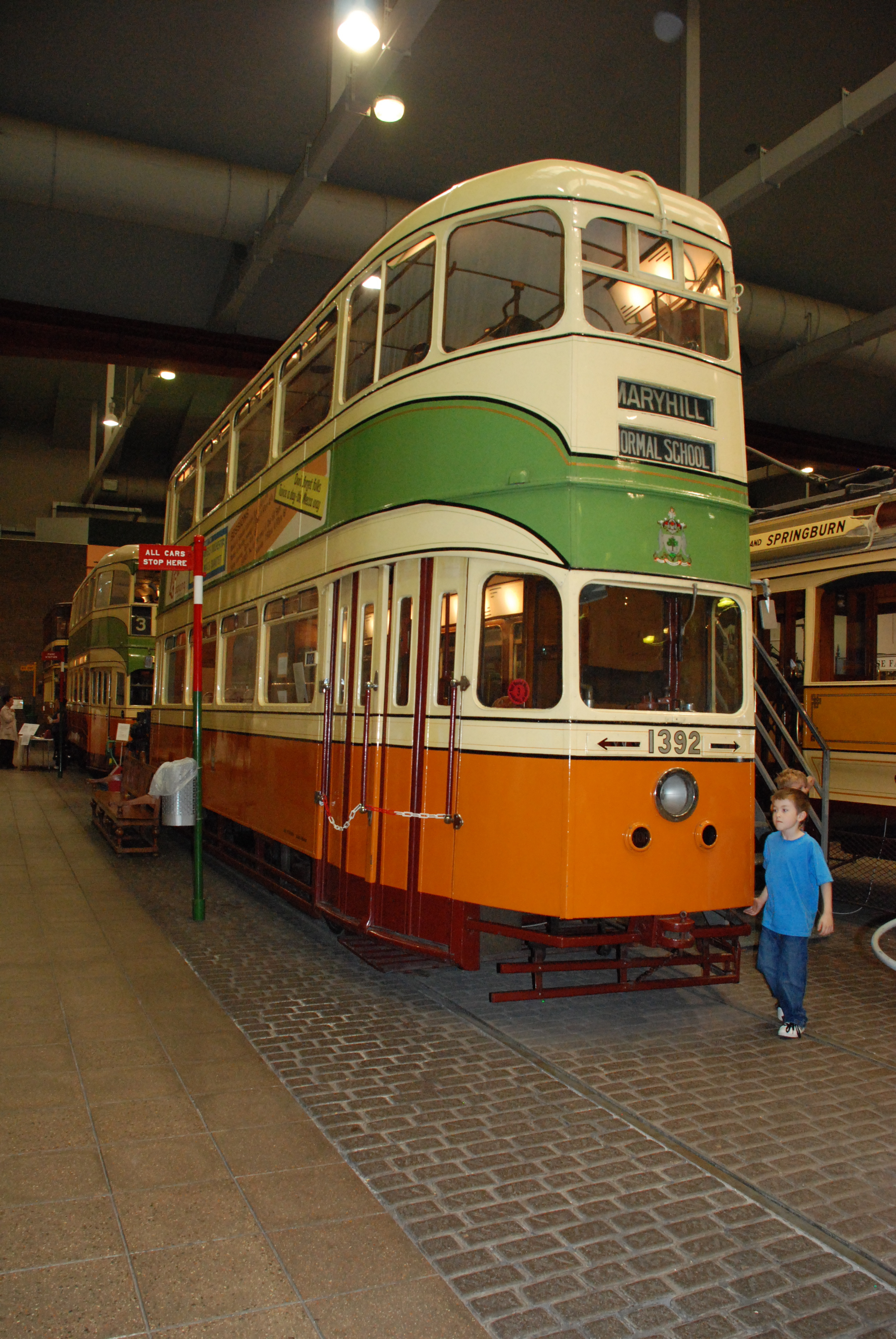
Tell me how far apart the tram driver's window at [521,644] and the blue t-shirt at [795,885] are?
1.59 meters

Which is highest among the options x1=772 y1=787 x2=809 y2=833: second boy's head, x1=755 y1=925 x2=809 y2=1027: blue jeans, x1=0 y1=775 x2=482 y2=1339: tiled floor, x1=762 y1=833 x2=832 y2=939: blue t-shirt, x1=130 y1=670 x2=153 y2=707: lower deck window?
x1=130 y1=670 x2=153 y2=707: lower deck window

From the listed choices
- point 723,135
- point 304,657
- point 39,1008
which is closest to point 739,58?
point 723,135

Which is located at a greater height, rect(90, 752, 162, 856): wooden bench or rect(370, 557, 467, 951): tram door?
A: rect(370, 557, 467, 951): tram door

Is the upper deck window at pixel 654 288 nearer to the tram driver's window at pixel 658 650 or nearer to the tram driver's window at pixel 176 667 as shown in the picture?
the tram driver's window at pixel 658 650

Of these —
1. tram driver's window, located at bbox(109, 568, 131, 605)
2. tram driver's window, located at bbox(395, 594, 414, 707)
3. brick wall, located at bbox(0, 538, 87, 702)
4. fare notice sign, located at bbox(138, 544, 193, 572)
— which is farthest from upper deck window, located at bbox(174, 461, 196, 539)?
brick wall, located at bbox(0, 538, 87, 702)

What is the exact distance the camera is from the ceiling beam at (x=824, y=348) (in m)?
12.7

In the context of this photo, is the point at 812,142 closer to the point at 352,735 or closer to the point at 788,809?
the point at 788,809

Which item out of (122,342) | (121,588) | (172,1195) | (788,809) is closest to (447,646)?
(788,809)

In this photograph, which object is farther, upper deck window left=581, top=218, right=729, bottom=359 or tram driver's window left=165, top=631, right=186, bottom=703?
tram driver's window left=165, top=631, right=186, bottom=703

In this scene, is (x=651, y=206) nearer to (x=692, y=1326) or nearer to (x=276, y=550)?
(x=276, y=550)

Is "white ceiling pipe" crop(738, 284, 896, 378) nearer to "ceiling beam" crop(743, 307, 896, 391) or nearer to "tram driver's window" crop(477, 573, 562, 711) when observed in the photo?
"ceiling beam" crop(743, 307, 896, 391)

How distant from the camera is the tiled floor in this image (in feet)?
9.44

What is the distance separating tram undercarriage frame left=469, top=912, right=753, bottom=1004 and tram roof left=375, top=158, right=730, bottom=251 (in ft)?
13.9

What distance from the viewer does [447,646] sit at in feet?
19.6
